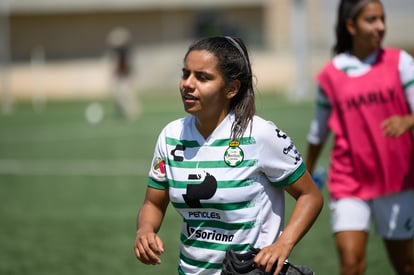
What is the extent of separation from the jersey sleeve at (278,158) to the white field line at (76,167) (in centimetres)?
1146

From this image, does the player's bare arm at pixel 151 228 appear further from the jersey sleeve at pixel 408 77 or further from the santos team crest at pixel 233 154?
the jersey sleeve at pixel 408 77

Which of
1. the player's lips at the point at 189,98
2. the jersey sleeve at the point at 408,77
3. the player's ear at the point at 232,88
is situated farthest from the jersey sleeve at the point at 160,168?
the jersey sleeve at the point at 408,77

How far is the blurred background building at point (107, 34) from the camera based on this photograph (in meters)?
47.7

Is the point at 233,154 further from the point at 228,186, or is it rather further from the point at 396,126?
the point at 396,126

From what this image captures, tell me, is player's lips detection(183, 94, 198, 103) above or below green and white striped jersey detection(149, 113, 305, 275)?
above

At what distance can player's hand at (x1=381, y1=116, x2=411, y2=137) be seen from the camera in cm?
554

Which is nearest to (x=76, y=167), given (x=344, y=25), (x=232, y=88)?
(x=344, y=25)

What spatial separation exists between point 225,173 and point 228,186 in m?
0.07

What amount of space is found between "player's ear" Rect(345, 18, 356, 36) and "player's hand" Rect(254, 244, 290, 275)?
2.64 metres

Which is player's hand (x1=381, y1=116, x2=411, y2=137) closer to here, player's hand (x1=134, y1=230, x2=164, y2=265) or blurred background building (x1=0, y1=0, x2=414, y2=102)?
player's hand (x1=134, y1=230, x2=164, y2=265)

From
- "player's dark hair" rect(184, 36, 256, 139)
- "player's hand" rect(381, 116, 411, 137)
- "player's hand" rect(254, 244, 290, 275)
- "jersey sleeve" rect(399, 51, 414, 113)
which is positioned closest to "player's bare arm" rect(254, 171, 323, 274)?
"player's hand" rect(254, 244, 290, 275)

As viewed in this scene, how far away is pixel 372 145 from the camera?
19.9 feet

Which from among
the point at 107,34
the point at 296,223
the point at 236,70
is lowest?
the point at 107,34

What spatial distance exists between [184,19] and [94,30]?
Result: 5552 mm
